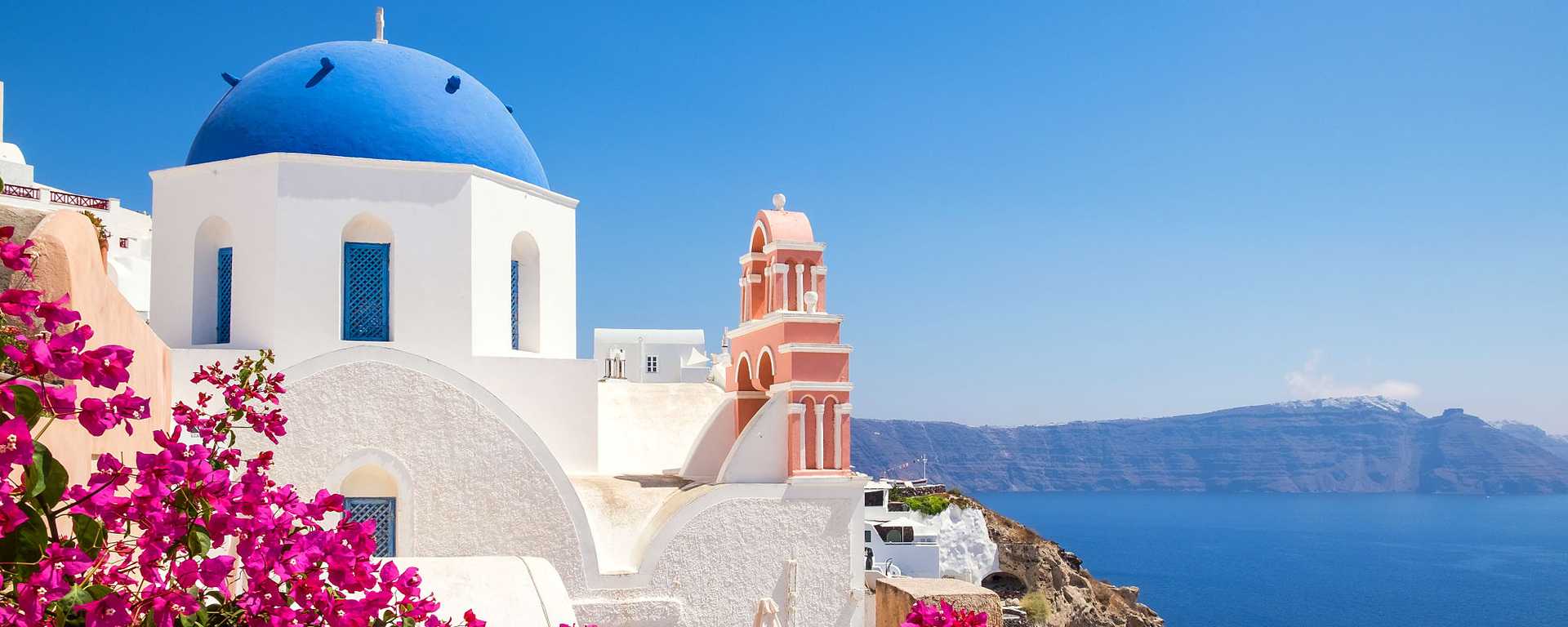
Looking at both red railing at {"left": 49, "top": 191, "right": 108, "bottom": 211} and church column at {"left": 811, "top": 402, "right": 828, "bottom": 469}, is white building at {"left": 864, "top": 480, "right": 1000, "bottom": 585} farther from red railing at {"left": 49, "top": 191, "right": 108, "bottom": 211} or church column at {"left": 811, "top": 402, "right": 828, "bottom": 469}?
church column at {"left": 811, "top": 402, "right": 828, "bottom": 469}

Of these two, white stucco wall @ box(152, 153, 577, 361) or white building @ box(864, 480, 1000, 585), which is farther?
white building @ box(864, 480, 1000, 585)

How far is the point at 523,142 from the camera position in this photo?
12148 millimetres

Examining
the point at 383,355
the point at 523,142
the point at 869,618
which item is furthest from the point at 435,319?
the point at 869,618

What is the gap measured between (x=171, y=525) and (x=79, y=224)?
3.60m

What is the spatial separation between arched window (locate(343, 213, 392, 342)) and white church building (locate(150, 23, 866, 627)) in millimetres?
16

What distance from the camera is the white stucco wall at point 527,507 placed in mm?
9398

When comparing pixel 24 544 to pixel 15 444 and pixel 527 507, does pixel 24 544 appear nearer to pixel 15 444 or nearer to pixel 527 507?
pixel 15 444

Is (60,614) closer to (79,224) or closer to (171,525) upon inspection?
(171,525)

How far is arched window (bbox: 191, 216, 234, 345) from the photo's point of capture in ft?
35.6

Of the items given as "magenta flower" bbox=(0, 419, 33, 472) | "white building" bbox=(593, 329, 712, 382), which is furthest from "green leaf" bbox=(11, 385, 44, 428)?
"white building" bbox=(593, 329, 712, 382)

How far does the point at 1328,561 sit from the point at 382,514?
3869 inches

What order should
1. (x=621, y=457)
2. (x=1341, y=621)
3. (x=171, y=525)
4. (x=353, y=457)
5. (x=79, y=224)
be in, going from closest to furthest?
(x=171, y=525)
(x=79, y=224)
(x=353, y=457)
(x=621, y=457)
(x=1341, y=621)

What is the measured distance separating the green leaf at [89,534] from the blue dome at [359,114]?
879cm

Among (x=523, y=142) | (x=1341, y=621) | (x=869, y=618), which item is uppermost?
(x=523, y=142)
